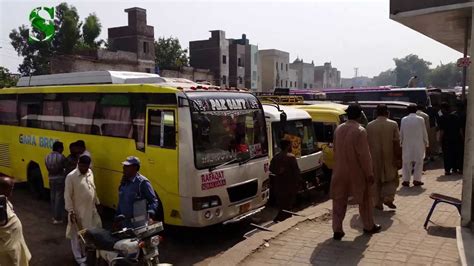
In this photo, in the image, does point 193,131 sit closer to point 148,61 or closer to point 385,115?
point 385,115

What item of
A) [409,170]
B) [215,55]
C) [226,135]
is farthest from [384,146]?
[215,55]

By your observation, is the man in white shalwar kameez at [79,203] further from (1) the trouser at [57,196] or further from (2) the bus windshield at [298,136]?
(2) the bus windshield at [298,136]

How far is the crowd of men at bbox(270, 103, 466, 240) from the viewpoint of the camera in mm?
5328

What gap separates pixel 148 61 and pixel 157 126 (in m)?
31.8

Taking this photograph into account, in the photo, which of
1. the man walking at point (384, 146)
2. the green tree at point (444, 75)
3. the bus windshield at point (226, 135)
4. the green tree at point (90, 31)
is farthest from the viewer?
the green tree at point (444, 75)

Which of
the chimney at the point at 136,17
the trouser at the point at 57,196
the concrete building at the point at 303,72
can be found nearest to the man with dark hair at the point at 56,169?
the trouser at the point at 57,196

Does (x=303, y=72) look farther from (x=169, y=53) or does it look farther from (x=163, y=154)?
(x=163, y=154)

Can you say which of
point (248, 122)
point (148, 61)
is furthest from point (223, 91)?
point (148, 61)

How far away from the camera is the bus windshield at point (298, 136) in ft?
27.9

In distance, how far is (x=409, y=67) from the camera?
15200cm

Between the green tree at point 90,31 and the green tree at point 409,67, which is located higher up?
the green tree at point 409,67

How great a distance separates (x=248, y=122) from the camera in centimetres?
709

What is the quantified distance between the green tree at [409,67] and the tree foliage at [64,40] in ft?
410

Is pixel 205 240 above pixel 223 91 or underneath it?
underneath
